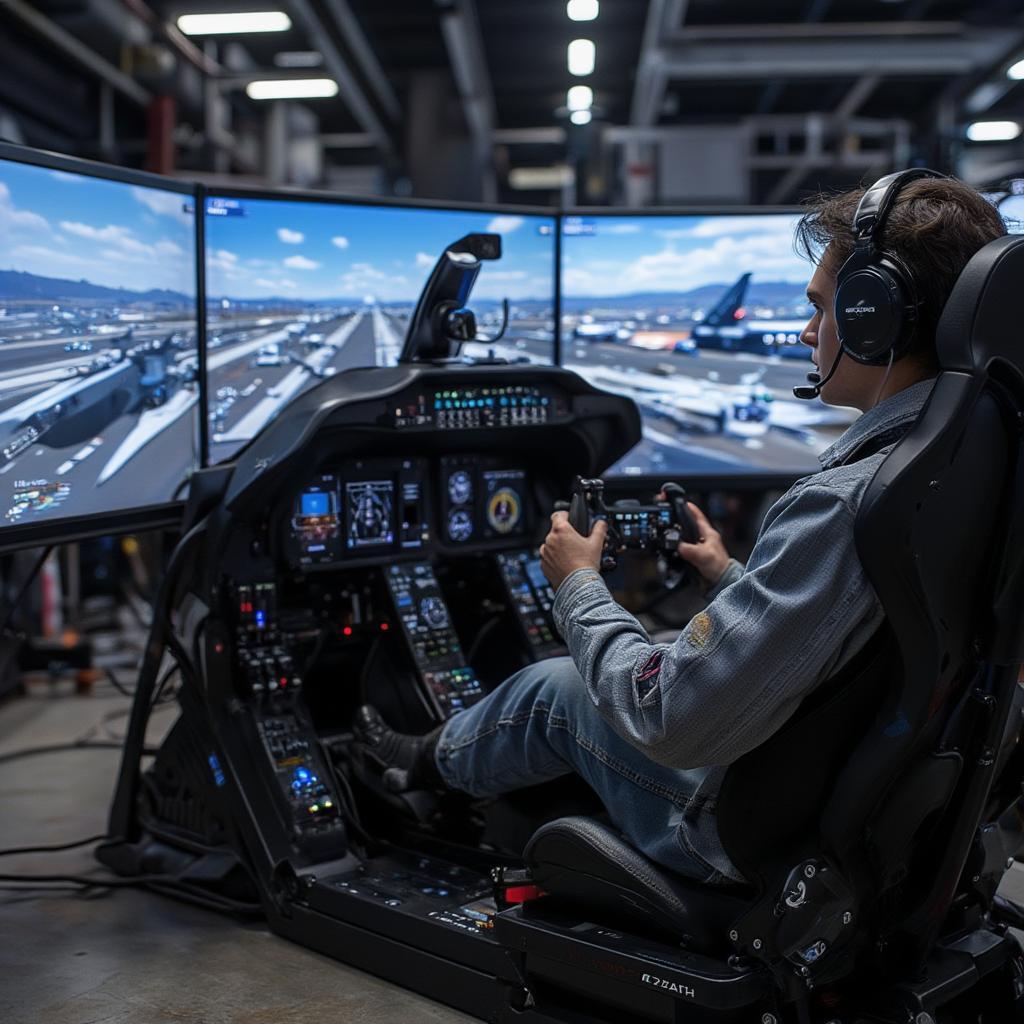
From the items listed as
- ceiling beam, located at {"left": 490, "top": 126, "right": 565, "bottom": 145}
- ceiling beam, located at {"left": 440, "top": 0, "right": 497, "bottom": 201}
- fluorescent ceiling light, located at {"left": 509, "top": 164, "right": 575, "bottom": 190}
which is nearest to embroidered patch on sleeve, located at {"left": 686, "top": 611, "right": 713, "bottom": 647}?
ceiling beam, located at {"left": 440, "top": 0, "right": 497, "bottom": 201}

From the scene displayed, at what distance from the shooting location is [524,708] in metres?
2.21

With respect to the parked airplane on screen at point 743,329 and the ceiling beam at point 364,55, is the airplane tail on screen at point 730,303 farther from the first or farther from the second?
the ceiling beam at point 364,55

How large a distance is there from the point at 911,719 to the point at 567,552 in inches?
25.0

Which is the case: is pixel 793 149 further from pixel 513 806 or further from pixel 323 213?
pixel 513 806

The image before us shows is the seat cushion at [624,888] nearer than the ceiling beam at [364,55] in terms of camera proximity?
Yes

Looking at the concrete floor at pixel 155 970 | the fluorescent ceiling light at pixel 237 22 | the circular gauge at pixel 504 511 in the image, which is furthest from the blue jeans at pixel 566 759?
the fluorescent ceiling light at pixel 237 22

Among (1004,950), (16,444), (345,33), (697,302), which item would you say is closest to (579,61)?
(345,33)

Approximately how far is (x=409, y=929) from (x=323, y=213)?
1.84 m

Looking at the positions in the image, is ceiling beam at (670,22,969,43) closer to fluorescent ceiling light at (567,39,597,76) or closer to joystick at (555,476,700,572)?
fluorescent ceiling light at (567,39,597,76)

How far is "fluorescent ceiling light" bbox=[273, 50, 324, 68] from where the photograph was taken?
10227 mm

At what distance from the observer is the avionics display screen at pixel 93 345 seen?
2492 mm

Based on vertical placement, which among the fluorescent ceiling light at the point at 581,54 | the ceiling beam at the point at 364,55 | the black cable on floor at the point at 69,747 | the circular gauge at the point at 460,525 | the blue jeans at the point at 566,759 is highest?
the ceiling beam at the point at 364,55

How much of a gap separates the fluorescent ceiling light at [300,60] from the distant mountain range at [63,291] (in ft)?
25.0

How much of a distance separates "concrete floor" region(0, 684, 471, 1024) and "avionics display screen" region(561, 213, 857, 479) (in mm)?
1862
